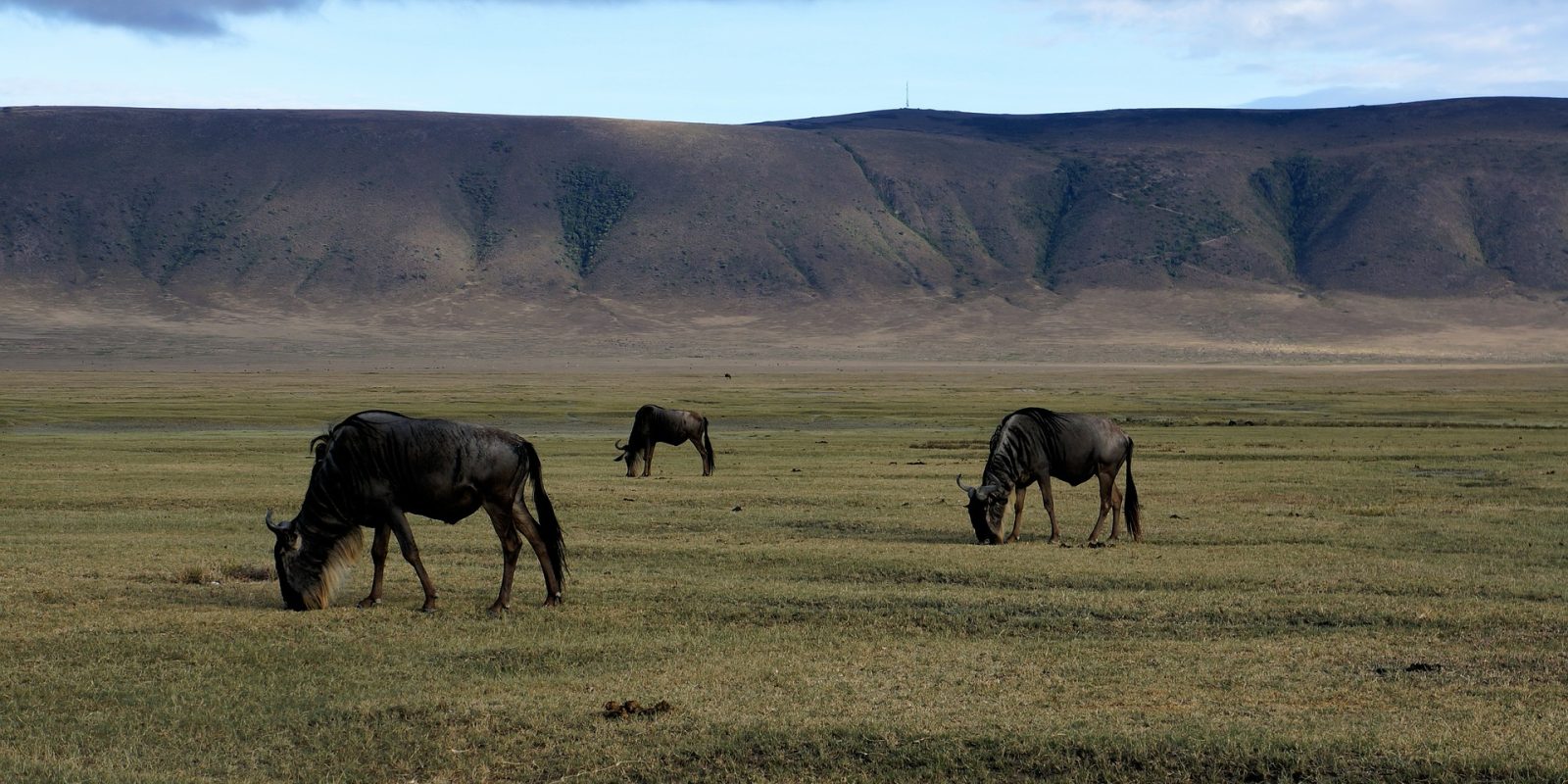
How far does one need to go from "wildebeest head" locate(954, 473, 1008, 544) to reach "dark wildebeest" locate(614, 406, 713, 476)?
1251 cm

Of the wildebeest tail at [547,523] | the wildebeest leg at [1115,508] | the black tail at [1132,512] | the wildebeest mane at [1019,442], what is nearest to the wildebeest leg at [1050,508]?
the wildebeest mane at [1019,442]

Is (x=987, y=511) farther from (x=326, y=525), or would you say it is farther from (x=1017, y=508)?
(x=326, y=525)

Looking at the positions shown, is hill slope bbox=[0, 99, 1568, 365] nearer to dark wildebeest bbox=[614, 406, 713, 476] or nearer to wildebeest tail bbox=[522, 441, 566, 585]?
dark wildebeest bbox=[614, 406, 713, 476]

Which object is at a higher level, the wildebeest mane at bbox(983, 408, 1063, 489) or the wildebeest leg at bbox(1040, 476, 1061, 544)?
the wildebeest mane at bbox(983, 408, 1063, 489)

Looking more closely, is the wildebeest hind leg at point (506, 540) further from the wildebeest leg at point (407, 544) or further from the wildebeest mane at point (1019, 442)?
the wildebeest mane at point (1019, 442)

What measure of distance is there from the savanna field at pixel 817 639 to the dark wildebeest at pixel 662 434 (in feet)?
10.9

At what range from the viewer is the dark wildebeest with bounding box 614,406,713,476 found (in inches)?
1283

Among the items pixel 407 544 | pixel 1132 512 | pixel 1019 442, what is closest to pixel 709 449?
pixel 1019 442

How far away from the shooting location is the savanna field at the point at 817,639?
9.62 meters

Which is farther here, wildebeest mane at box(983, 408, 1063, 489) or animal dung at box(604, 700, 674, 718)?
wildebeest mane at box(983, 408, 1063, 489)

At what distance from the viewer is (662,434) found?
33.8 metres

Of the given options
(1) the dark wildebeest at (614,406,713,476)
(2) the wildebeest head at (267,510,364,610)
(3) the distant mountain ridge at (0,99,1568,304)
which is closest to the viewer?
(2) the wildebeest head at (267,510,364,610)

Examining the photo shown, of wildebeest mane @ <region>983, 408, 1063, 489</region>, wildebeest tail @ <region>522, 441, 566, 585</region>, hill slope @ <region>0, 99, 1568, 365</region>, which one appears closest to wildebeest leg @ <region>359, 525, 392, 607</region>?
wildebeest tail @ <region>522, 441, 566, 585</region>

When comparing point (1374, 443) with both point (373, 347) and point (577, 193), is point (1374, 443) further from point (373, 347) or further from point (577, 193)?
point (577, 193)
